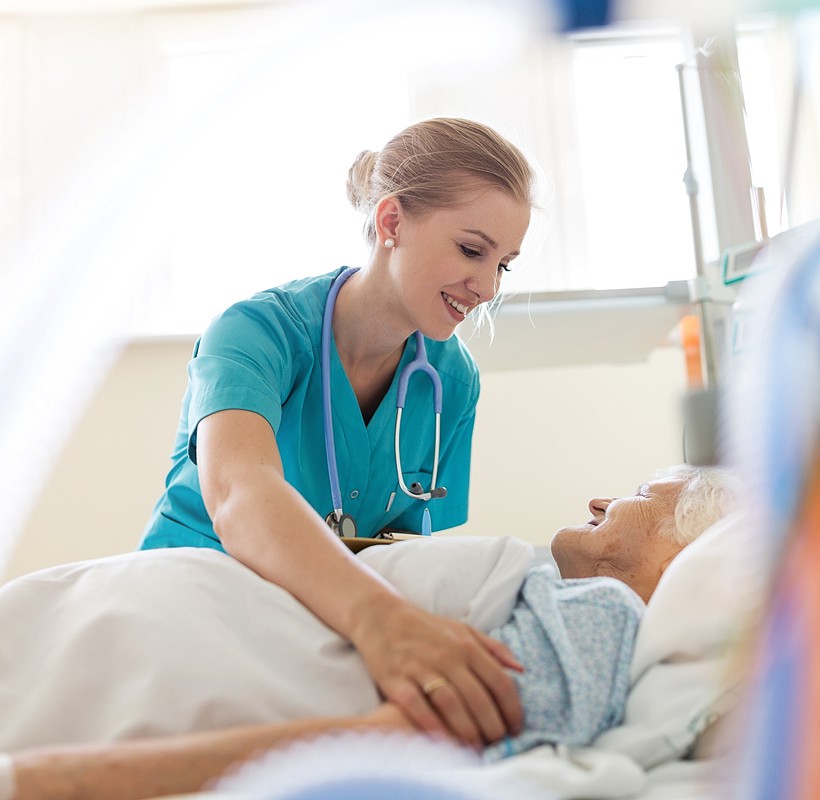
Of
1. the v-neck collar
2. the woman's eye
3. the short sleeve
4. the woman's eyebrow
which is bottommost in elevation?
the v-neck collar

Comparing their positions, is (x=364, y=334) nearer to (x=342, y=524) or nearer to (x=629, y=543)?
(x=342, y=524)

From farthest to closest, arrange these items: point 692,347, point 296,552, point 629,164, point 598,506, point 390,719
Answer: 1. point 629,164
2. point 692,347
3. point 598,506
4. point 296,552
5. point 390,719

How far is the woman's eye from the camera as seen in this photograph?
4.71ft

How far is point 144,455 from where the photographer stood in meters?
2.57

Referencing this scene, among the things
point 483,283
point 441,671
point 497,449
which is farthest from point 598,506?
point 497,449

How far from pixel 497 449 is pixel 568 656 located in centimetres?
175

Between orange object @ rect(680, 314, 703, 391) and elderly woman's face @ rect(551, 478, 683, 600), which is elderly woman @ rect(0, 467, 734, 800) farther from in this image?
orange object @ rect(680, 314, 703, 391)

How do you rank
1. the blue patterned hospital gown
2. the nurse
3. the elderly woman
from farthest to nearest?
1. the nurse
2. the blue patterned hospital gown
3. the elderly woman

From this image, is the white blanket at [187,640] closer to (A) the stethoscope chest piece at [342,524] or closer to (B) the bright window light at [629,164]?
(A) the stethoscope chest piece at [342,524]

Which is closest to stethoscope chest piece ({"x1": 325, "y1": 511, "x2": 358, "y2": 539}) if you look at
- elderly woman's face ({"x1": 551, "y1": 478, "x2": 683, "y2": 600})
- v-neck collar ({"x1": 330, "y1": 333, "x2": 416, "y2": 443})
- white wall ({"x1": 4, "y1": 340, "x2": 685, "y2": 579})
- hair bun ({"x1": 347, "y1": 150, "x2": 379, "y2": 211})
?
v-neck collar ({"x1": 330, "y1": 333, "x2": 416, "y2": 443})

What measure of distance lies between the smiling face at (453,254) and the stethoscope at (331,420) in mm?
106

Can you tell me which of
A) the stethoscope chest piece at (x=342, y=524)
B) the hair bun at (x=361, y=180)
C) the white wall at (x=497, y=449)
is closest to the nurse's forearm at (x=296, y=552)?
the stethoscope chest piece at (x=342, y=524)

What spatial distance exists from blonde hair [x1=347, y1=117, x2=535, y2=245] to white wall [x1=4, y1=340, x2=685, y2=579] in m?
1.12

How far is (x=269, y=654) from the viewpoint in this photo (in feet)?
2.86
